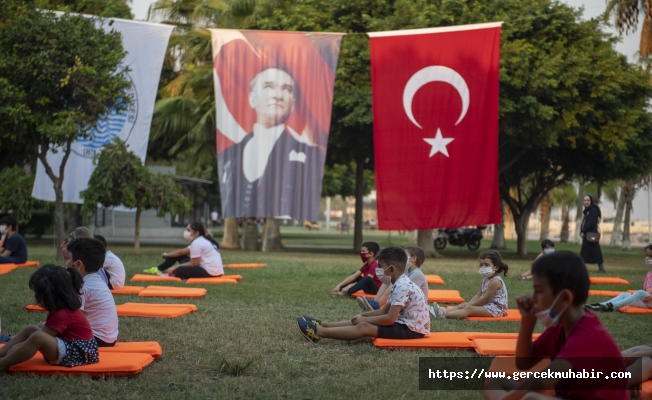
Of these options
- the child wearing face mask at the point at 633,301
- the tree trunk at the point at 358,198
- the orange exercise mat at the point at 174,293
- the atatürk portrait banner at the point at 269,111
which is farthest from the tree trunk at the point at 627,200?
the orange exercise mat at the point at 174,293

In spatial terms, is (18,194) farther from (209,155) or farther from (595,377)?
(595,377)

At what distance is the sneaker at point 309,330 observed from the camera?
7.73 meters

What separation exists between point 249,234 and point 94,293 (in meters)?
21.1

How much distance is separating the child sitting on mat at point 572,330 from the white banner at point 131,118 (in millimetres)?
15917

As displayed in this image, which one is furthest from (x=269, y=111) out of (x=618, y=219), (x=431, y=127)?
(x=618, y=219)

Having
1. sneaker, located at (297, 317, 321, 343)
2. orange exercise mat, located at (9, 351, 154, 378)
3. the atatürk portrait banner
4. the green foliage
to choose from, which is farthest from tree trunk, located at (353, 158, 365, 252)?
orange exercise mat, located at (9, 351, 154, 378)

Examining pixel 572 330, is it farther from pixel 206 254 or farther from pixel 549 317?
pixel 206 254

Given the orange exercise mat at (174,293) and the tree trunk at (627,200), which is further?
the tree trunk at (627,200)

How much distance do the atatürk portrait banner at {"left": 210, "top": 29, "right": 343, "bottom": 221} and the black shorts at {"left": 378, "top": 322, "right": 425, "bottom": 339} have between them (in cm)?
1256

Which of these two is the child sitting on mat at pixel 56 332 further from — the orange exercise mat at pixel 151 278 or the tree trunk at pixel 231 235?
the tree trunk at pixel 231 235

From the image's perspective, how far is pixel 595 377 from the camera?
380cm

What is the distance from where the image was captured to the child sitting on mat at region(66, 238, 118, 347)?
21.8 feet

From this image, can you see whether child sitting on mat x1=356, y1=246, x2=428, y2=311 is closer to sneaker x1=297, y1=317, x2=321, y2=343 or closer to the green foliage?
sneaker x1=297, y1=317, x2=321, y2=343

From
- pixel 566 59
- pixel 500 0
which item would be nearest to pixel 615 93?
pixel 566 59
